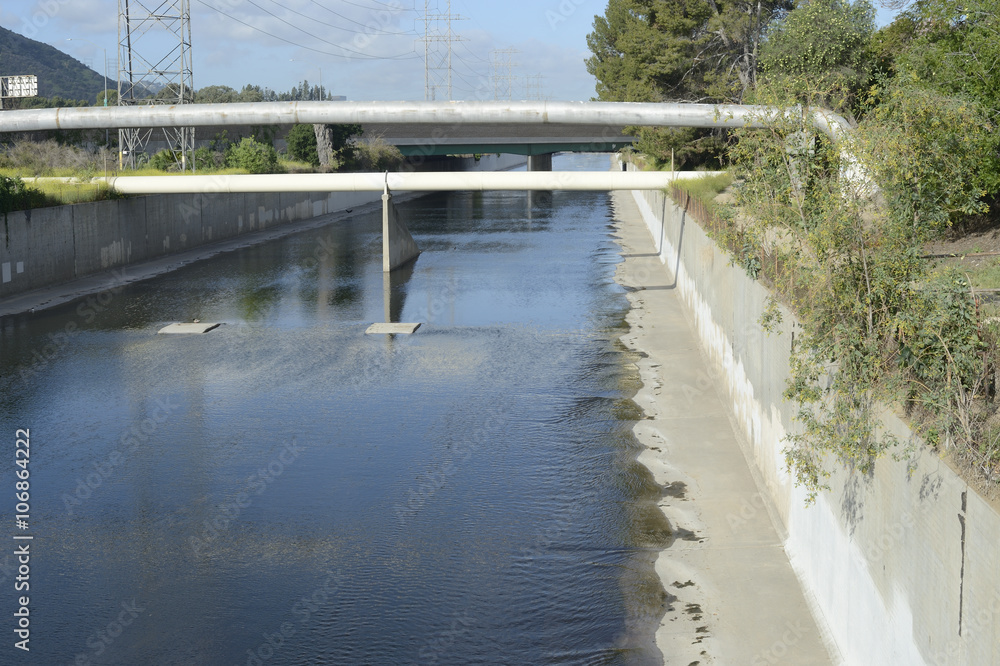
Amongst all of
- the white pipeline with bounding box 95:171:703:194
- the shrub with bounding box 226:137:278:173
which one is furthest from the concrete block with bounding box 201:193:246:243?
the white pipeline with bounding box 95:171:703:194

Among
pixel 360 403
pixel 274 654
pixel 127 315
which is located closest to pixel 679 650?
pixel 274 654

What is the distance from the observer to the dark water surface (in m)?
11.5

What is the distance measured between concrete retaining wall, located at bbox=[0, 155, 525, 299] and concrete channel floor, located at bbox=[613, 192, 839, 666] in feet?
79.0

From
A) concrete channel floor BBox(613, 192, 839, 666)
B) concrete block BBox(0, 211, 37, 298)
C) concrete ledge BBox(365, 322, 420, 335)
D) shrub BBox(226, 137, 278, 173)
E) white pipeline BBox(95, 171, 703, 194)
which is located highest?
shrub BBox(226, 137, 278, 173)

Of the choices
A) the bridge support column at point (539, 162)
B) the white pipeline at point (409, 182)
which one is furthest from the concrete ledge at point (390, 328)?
the bridge support column at point (539, 162)

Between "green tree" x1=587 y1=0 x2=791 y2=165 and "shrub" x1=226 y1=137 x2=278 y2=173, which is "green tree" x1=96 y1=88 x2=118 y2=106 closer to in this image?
"shrub" x1=226 y1=137 x2=278 y2=173

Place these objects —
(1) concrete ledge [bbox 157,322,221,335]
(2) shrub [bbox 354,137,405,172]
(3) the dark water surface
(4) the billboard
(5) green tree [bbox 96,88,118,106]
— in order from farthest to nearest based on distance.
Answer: (2) shrub [bbox 354,137,405,172]
(4) the billboard
(5) green tree [bbox 96,88,118,106]
(1) concrete ledge [bbox 157,322,221,335]
(3) the dark water surface

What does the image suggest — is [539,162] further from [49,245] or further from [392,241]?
[49,245]

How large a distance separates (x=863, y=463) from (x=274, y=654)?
6.67m

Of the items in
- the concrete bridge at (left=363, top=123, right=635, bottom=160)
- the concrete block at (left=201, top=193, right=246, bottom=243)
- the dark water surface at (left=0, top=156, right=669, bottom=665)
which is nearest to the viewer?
the dark water surface at (left=0, top=156, right=669, bottom=665)

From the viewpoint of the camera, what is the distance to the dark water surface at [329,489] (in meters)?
11.5

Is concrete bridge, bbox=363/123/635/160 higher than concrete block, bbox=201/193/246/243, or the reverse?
concrete bridge, bbox=363/123/635/160

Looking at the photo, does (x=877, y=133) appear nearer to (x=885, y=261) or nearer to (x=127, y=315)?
(x=885, y=261)

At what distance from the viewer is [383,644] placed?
36.4 ft
